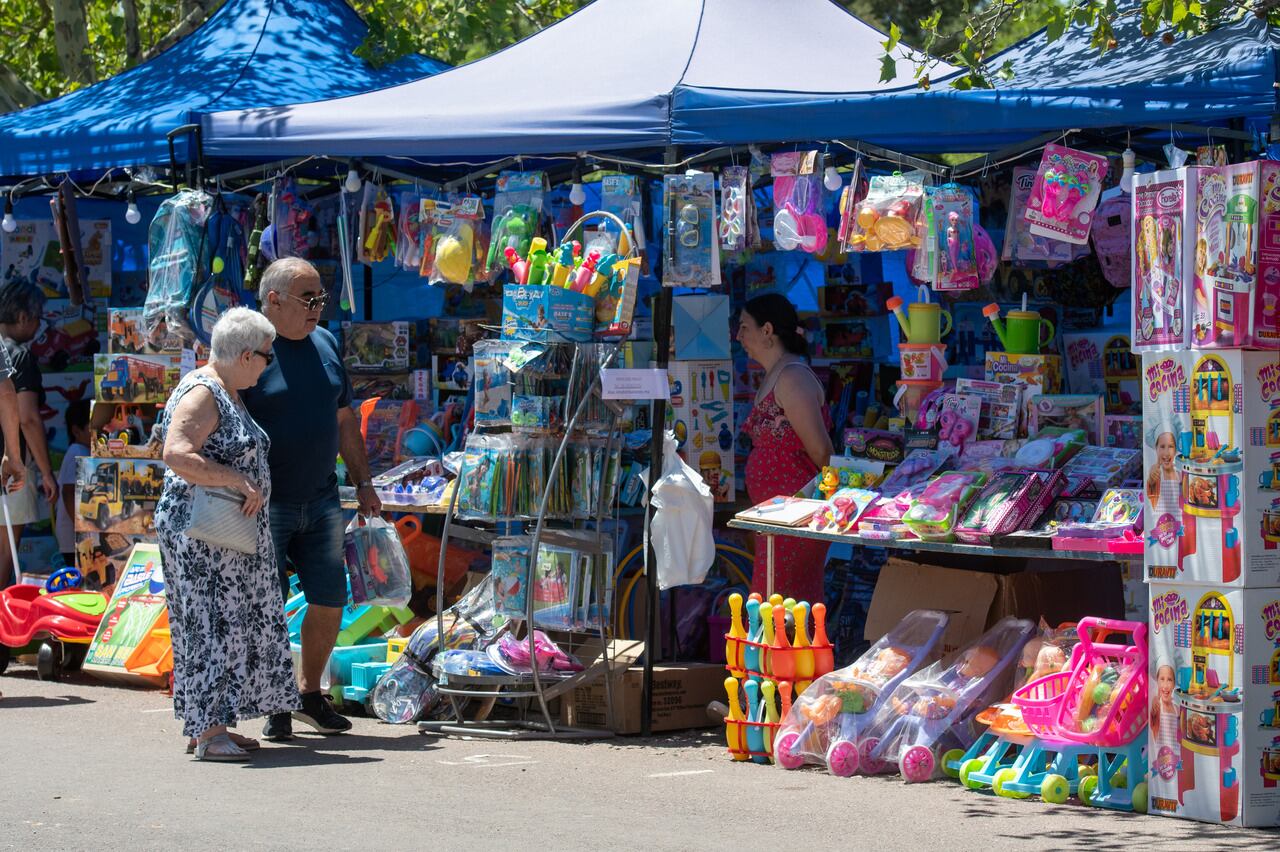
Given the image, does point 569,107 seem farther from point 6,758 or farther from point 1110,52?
point 6,758

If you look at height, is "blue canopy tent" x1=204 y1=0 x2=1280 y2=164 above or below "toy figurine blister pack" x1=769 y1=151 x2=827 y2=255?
above

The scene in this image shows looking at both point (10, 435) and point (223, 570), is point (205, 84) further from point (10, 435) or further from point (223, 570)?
point (223, 570)

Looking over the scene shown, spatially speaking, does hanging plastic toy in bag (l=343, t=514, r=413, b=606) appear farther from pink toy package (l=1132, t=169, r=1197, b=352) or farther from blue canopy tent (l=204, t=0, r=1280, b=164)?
pink toy package (l=1132, t=169, r=1197, b=352)

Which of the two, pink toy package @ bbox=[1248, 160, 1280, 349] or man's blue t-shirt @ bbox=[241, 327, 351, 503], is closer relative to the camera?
pink toy package @ bbox=[1248, 160, 1280, 349]

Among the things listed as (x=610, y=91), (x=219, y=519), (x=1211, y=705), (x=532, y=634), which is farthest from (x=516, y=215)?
(x=1211, y=705)

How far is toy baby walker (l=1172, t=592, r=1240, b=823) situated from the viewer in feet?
18.2

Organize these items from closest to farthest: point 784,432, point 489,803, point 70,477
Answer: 1. point 489,803
2. point 784,432
3. point 70,477

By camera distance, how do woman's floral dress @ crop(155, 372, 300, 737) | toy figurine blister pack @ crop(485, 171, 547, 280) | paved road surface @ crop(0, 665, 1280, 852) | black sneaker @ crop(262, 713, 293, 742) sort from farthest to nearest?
toy figurine blister pack @ crop(485, 171, 547, 280)
black sneaker @ crop(262, 713, 293, 742)
woman's floral dress @ crop(155, 372, 300, 737)
paved road surface @ crop(0, 665, 1280, 852)

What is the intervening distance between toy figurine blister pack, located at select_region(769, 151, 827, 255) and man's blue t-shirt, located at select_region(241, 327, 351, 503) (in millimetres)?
1937

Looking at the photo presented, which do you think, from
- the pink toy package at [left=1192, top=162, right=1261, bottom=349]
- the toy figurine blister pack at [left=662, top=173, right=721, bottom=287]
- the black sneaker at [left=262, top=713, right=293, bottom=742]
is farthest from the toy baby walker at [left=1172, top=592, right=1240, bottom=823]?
the black sneaker at [left=262, top=713, right=293, bottom=742]

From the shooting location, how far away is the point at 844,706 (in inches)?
259

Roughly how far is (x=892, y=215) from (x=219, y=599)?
294 cm

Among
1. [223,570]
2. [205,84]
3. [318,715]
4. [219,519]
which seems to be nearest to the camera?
[219,519]

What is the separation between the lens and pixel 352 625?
27.2 ft
